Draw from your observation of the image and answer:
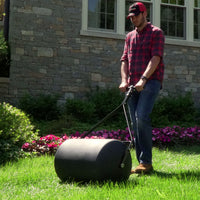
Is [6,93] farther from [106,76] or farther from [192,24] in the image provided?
[192,24]

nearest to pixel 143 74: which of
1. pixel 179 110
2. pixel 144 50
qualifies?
pixel 144 50

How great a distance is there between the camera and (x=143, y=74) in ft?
11.8

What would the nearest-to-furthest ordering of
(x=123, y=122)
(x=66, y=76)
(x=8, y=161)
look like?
(x=8, y=161), (x=123, y=122), (x=66, y=76)

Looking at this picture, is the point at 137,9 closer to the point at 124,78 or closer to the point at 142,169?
the point at 124,78

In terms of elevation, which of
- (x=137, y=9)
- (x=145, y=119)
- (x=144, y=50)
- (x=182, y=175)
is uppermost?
(x=137, y=9)

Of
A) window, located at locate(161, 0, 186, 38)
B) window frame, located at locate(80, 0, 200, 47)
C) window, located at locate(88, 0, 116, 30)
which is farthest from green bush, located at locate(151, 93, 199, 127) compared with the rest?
window, located at locate(88, 0, 116, 30)

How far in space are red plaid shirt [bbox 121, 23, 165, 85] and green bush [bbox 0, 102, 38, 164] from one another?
2.12 metres

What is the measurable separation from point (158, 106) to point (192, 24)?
365 cm

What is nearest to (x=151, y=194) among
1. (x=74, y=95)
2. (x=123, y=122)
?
(x=123, y=122)

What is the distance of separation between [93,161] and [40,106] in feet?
Result: 17.6

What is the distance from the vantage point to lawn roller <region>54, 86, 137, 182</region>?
9.63ft

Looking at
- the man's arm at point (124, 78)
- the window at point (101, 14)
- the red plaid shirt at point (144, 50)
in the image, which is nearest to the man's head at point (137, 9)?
the red plaid shirt at point (144, 50)

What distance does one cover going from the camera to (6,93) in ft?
27.4

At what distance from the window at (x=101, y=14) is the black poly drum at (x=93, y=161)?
6790 millimetres
